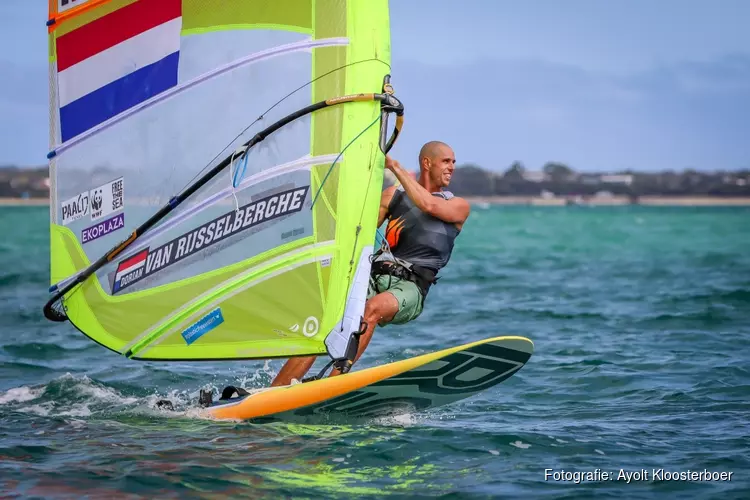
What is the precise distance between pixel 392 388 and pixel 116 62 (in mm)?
2914

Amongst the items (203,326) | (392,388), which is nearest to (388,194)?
(392,388)

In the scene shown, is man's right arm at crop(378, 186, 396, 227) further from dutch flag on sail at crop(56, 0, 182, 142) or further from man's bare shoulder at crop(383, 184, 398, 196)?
dutch flag on sail at crop(56, 0, 182, 142)

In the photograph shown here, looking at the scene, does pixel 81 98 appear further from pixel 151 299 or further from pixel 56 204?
pixel 151 299

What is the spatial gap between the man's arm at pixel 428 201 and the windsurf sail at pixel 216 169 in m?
0.21

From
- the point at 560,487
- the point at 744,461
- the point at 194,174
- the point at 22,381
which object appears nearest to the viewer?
the point at 560,487

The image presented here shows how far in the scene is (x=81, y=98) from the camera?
7.84 metres

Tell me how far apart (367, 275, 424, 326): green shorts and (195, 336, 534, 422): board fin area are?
0.54m

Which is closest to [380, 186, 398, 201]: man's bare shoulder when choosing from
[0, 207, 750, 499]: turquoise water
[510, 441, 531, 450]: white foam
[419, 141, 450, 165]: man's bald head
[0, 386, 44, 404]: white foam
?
[419, 141, 450, 165]: man's bald head

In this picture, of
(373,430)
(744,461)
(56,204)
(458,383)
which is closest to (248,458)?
(373,430)

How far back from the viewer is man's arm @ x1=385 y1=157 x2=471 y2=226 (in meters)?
7.36

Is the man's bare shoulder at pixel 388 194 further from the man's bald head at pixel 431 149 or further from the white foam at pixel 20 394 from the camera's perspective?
the white foam at pixel 20 394

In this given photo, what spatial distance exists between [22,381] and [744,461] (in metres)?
6.05

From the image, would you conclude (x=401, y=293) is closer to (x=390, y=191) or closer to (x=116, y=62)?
(x=390, y=191)

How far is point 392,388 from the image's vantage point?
23.5 feet
